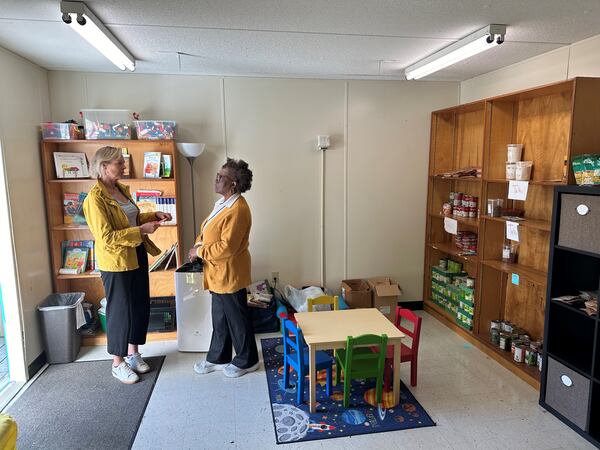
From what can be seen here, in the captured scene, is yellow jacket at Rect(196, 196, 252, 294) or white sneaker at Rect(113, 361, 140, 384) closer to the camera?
yellow jacket at Rect(196, 196, 252, 294)

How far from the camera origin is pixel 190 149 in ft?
12.2

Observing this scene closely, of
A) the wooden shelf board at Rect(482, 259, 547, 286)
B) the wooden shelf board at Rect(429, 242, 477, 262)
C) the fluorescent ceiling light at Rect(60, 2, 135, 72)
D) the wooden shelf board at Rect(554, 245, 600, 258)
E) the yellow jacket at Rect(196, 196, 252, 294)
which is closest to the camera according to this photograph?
the fluorescent ceiling light at Rect(60, 2, 135, 72)

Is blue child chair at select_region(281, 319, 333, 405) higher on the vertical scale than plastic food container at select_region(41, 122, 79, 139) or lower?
lower

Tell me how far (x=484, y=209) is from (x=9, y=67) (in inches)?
153

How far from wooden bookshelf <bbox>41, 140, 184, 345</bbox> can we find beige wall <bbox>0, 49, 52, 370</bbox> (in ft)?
0.22

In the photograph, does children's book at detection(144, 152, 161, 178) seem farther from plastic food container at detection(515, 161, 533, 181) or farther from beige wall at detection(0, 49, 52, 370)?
plastic food container at detection(515, 161, 533, 181)

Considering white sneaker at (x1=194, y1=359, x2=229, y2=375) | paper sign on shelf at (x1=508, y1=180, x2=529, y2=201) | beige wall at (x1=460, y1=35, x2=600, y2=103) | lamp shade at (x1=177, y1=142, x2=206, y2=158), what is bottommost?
white sneaker at (x1=194, y1=359, x2=229, y2=375)

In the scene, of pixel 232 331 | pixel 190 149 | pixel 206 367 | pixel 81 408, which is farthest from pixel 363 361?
pixel 190 149

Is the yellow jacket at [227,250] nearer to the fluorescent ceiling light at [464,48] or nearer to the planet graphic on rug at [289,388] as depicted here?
the planet graphic on rug at [289,388]

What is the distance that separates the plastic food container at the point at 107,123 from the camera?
3594mm

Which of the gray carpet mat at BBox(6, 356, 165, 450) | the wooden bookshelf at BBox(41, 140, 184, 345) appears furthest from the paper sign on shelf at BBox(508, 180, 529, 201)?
the gray carpet mat at BBox(6, 356, 165, 450)

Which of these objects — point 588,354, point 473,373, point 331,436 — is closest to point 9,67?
point 331,436

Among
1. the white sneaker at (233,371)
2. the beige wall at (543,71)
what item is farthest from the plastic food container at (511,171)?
the white sneaker at (233,371)

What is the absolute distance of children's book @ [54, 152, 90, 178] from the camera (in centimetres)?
363
